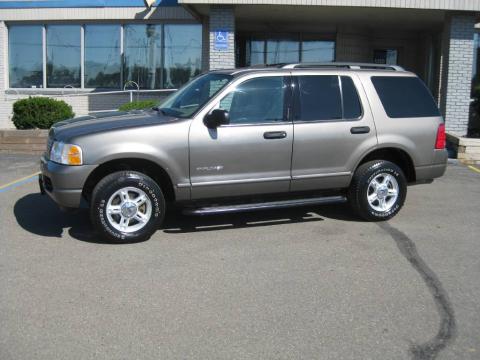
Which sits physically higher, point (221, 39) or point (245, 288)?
point (221, 39)

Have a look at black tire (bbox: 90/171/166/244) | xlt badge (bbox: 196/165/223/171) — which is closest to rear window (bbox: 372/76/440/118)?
xlt badge (bbox: 196/165/223/171)

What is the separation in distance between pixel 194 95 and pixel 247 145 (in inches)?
40.6

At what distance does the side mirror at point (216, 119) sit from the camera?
5.94 m

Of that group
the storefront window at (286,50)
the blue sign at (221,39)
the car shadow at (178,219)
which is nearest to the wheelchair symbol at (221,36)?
the blue sign at (221,39)

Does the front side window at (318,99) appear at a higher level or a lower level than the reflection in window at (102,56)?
lower

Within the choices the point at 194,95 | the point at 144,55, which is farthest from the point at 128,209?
the point at 144,55

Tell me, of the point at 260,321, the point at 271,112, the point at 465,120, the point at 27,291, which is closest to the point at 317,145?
the point at 271,112

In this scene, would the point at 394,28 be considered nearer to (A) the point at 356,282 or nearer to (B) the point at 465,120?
(B) the point at 465,120

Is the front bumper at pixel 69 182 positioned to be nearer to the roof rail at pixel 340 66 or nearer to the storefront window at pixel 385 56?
the roof rail at pixel 340 66

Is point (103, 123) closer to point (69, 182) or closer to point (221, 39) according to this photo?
point (69, 182)

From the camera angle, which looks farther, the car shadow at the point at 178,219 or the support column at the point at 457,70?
the support column at the point at 457,70

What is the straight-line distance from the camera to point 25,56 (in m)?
16.4

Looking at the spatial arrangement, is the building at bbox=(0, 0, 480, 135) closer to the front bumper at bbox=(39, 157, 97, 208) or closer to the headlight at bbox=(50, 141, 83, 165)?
the headlight at bbox=(50, 141, 83, 165)

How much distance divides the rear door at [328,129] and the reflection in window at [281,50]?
992cm
